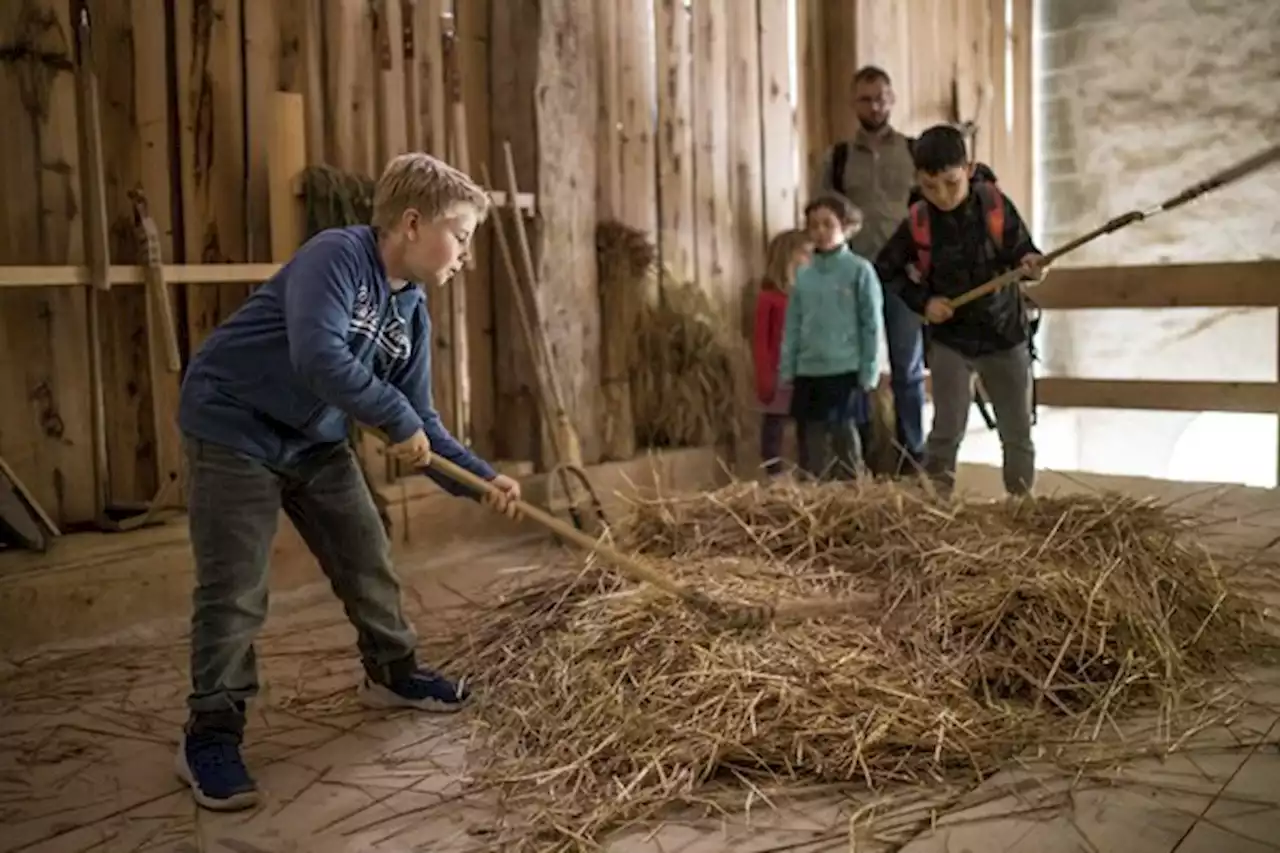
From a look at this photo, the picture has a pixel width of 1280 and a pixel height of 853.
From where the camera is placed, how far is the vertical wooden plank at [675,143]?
5637 millimetres

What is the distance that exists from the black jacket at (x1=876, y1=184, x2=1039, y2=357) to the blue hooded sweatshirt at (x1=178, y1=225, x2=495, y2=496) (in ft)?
7.27

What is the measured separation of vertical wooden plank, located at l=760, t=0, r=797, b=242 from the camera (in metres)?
6.12

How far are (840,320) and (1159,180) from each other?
359 centimetres

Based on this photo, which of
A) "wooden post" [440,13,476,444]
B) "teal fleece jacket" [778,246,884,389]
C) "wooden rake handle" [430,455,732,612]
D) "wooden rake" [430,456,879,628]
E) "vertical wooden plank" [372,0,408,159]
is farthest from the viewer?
"teal fleece jacket" [778,246,884,389]

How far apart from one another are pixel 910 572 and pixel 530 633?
932 mm

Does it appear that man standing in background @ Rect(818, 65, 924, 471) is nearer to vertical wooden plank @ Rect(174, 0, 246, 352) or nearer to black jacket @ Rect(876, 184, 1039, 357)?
black jacket @ Rect(876, 184, 1039, 357)

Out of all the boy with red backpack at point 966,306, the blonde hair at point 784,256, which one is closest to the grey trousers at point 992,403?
the boy with red backpack at point 966,306

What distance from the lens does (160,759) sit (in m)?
2.63

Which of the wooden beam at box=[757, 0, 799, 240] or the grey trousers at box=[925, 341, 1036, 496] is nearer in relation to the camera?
the grey trousers at box=[925, 341, 1036, 496]

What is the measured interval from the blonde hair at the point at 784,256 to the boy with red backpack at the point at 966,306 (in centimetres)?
101

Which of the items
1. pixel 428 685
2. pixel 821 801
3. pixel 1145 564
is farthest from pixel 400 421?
pixel 1145 564

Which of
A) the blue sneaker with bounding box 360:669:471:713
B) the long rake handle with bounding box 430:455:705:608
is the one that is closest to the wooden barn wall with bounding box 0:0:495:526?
the blue sneaker with bounding box 360:669:471:713

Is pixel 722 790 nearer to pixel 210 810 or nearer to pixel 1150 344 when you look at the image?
pixel 210 810

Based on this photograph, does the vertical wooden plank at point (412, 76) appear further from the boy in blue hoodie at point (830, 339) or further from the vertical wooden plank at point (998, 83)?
the vertical wooden plank at point (998, 83)
